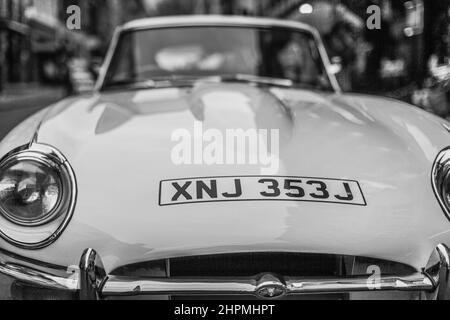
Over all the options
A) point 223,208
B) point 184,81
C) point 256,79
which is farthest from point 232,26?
point 223,208

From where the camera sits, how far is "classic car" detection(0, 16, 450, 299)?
4.62 feet

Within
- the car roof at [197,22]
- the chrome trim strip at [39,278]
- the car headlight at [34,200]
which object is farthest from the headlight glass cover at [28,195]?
the car roof at [197,22]

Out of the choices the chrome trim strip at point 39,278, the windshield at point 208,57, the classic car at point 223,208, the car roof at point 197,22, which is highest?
the car roof at point 197,22

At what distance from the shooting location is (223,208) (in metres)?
1.45

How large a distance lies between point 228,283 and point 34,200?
533 mm

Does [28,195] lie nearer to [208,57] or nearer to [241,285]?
[241,285]

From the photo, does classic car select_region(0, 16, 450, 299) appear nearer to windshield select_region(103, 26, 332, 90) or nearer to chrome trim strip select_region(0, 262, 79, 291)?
chrome trim strip select_region(0, 262, 79, 291)

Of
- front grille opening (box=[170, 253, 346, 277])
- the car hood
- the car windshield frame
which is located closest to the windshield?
the car windshield frame

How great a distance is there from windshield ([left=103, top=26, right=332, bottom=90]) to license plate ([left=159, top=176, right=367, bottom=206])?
1.32 meters

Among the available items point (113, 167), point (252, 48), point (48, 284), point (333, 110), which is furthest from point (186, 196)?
point (252, 48)

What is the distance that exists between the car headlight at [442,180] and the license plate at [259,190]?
0.70ft

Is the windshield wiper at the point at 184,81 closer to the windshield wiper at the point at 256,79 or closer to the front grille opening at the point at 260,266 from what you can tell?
the windshield wiper at the point at 256,79

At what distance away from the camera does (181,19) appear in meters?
3.06

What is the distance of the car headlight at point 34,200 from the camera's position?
1.48 meters
